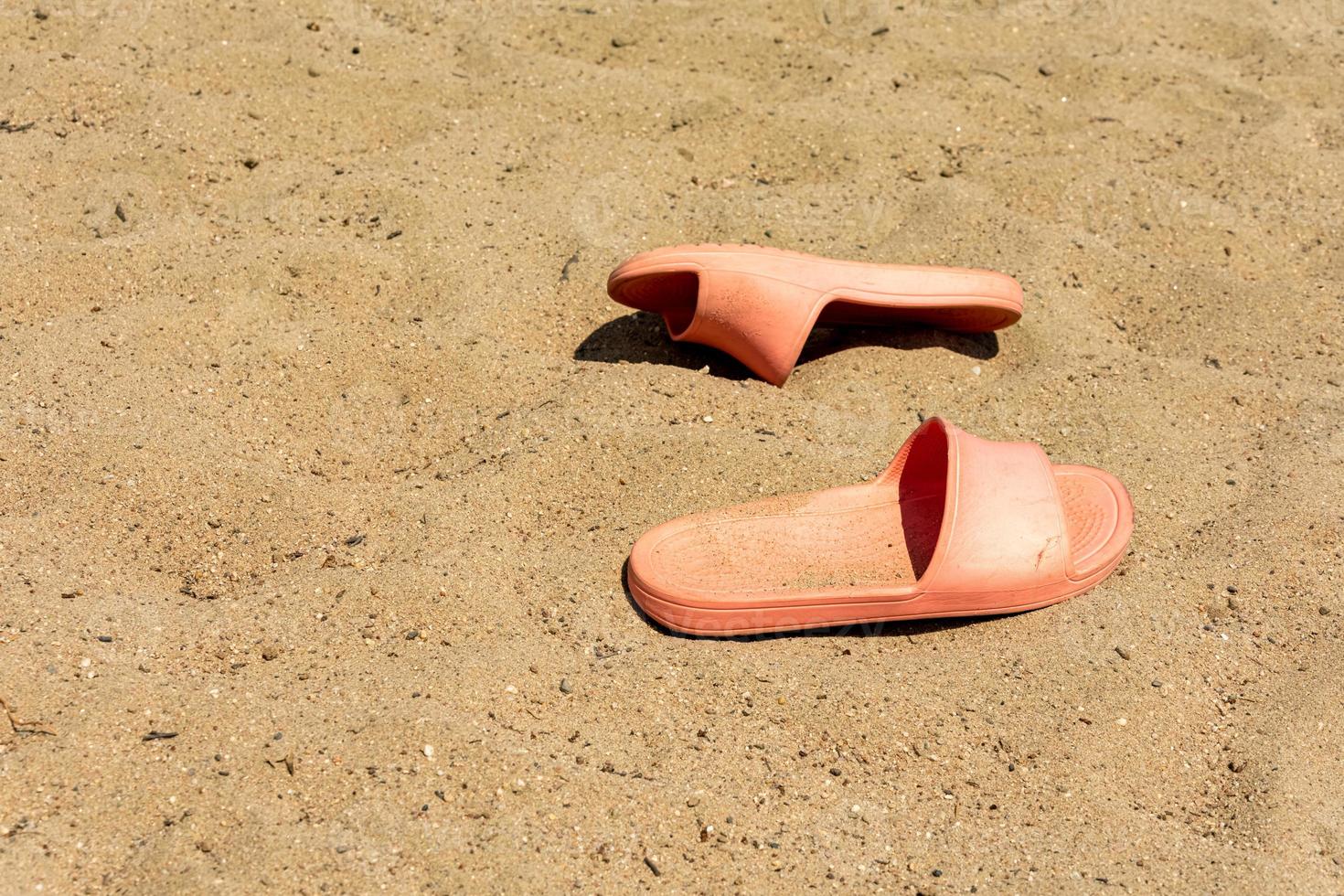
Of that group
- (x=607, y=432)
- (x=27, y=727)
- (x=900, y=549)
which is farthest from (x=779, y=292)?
(x=27, y=727)

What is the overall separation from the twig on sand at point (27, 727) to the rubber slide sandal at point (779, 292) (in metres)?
1.12

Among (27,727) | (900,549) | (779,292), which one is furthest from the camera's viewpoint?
(779,292)

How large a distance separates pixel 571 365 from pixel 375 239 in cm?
51

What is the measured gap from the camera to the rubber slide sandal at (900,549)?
1.80 metres

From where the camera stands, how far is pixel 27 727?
61.7 inches

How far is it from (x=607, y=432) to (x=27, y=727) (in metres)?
0.93

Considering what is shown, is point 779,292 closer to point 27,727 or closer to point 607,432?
A: point 607,432

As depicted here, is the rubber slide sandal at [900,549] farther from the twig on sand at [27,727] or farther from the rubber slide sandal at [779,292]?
the twig on sand at [27,727]

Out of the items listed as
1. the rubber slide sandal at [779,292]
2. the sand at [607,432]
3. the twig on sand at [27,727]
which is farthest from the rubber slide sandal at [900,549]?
the twig on sand at [27,727]

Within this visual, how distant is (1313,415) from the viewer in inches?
84.5

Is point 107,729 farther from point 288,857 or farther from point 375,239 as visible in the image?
point 375,239

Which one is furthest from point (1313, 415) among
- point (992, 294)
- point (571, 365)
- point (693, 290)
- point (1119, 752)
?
→ point (571, 365)

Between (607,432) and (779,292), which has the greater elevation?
(779,292)

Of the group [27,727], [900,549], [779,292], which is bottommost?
[27,727]
